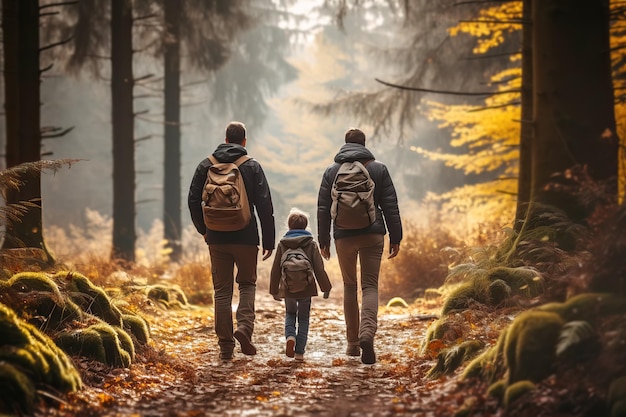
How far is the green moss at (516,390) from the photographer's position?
386cm

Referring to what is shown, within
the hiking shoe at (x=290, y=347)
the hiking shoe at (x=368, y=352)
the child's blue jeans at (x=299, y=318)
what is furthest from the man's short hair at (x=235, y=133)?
the hiking shoe at (x=368, y=352)

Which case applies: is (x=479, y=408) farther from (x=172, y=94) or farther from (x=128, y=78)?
(x=172, y=94)

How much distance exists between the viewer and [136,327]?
20.8 feet

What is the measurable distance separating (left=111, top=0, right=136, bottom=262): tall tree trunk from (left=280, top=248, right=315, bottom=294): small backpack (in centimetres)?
657

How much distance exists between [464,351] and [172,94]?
41.4ft

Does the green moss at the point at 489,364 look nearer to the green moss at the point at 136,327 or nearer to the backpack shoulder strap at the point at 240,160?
the backpack shoulder strap at the point at 240,160

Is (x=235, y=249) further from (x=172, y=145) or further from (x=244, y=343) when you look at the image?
(x=172, y=145)

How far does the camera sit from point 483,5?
12.3m

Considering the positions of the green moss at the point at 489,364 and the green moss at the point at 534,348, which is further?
the green moss at the point at 489,364

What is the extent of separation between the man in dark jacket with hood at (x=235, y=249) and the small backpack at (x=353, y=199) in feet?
2.25

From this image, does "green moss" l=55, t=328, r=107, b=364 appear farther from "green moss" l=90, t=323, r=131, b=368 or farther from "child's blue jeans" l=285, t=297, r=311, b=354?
"child's blue jeans" l=285, t=297, r=311, b=354

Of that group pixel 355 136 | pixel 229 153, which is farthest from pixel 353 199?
pixel 229 153

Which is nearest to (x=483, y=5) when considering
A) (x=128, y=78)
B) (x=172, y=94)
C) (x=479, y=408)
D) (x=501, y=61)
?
(x=501, y=61)

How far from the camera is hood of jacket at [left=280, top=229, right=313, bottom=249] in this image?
6555 mm
